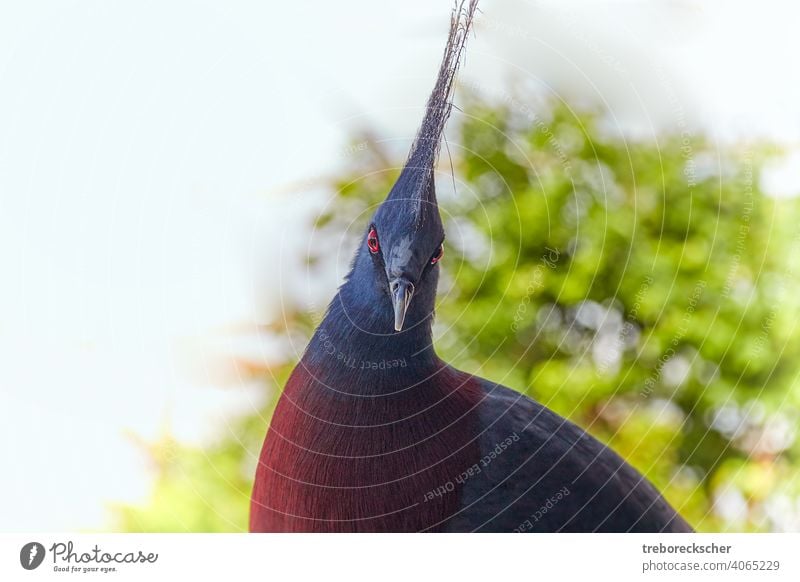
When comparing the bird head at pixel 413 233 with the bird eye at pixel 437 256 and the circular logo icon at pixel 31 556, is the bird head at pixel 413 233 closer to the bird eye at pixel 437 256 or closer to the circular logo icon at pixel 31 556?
the bird eye at pixel 437 256

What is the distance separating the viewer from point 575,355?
1786 millimetres

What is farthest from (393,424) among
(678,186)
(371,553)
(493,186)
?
(678,186)

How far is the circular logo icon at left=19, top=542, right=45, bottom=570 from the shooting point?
1199 mm

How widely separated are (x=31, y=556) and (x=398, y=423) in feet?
2.00

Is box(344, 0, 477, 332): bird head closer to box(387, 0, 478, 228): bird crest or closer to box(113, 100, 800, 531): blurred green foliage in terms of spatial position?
box(387, 0, 478, 228): bird crest

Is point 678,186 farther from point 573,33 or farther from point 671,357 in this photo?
point 573,33

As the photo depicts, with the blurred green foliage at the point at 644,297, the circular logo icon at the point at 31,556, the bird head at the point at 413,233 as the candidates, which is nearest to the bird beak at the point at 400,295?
the bird head at the point at 413,233

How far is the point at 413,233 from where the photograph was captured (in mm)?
1066

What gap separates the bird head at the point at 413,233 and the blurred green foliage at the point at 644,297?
430mm

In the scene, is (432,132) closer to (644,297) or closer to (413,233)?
(413,233)

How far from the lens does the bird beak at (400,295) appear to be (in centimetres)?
106

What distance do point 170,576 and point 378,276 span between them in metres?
0.57

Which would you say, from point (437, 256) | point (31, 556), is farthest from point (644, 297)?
point (31, 556)

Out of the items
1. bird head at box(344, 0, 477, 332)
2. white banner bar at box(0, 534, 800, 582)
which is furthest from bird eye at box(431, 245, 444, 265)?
white banner bar at box(0, 534, 800, 582)
